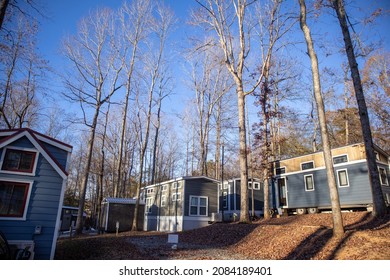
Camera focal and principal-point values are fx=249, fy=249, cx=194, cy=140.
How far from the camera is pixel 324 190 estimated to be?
1517 centimetres

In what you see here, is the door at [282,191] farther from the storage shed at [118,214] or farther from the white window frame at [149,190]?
the storage shed at [118,214]

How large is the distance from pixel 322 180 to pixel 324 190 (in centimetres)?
62

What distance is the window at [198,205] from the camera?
56.0 feet

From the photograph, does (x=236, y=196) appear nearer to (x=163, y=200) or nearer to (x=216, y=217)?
(x=216, y=217)

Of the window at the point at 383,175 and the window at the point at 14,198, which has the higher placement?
the window at the point at 383,175

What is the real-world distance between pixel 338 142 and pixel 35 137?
82.0 feet

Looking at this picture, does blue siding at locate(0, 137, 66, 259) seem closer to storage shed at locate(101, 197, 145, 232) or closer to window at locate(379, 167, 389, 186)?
storage shed at locate(101, 197, 145, 232)

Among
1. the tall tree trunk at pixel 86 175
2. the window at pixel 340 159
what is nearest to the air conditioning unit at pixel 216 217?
the window at pixel 340 159

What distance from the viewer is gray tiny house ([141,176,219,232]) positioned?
1678cm

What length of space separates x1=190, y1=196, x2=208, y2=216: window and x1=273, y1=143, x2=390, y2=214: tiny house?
17.4ft

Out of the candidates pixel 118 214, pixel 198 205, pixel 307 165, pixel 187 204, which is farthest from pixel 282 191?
pixel 118 214
